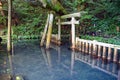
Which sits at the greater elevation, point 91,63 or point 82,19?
point 82,19

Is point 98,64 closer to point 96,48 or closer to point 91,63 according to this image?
point 91,63

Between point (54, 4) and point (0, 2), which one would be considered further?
point (0, 2)

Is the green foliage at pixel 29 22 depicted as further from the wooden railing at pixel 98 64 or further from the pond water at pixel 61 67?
the wooden railing at pixel 98 64

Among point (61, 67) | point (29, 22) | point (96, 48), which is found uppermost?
point (29, 22)

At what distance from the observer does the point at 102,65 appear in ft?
36.5

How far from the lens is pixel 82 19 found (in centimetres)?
2084

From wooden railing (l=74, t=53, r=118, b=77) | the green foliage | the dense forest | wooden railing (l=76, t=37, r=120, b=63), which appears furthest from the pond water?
the green foliage

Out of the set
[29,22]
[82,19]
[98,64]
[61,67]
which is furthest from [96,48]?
[29,22]

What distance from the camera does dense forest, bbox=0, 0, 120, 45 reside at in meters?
17.1

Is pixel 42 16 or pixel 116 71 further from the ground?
pixel 42 16

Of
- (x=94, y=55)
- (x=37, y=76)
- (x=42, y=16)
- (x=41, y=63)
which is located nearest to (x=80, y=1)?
(x=42, y=16)

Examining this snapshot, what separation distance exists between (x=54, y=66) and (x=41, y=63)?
108 centimetres

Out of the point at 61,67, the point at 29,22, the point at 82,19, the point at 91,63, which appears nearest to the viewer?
the point at 61,67

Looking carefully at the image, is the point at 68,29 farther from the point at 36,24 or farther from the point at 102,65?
the point at 102,65
